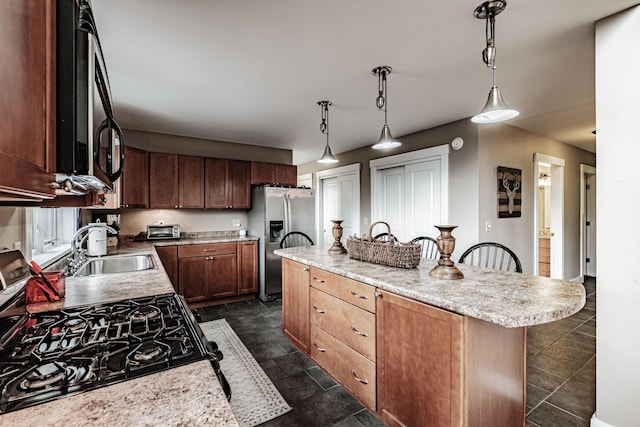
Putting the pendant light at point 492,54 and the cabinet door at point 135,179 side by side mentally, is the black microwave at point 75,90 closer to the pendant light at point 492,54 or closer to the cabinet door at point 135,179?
the pendant light at point 492,54

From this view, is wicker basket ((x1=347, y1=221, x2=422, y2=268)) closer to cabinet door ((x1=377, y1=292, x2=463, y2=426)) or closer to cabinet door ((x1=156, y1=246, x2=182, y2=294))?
cabinet door ((x1=377, y1=292, x2=463, y2=426))

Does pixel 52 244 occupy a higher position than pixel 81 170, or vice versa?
pixel 81 170

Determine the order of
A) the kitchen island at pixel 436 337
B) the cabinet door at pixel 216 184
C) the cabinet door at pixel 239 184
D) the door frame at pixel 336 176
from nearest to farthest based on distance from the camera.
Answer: the kitchen island at pixel 436 337 < the cabinet door at pixel 216 184 < the cabinet door at pixel 239 184 < the door frame at pixel 336 176

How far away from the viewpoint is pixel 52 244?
8.79 feet

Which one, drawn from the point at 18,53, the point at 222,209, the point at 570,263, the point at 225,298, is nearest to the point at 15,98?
the point at 18,53

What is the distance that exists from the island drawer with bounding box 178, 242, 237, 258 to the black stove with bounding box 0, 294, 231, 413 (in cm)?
273

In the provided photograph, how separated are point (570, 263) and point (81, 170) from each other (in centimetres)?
633

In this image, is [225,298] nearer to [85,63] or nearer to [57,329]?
[57,329]

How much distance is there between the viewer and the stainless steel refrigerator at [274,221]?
4.38 meters

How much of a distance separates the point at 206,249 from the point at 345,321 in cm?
267

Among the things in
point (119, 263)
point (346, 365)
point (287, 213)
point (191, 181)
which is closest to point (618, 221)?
point (346, 365)

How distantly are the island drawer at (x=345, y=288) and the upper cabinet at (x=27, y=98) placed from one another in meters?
1.57

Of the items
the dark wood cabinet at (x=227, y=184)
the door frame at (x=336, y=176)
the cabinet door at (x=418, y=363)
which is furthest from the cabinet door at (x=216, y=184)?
the cabinet door at (x=418, y=363)

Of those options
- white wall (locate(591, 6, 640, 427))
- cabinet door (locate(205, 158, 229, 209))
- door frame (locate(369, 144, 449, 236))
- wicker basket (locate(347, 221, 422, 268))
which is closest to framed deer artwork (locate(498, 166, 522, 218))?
door frame (locate(369, 144, 449, 236))
